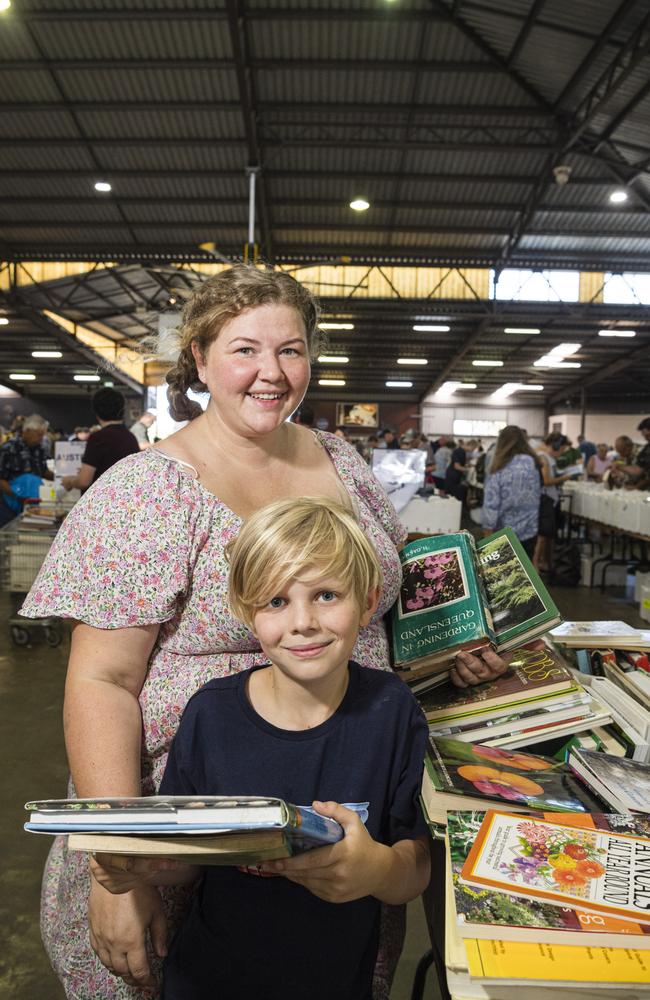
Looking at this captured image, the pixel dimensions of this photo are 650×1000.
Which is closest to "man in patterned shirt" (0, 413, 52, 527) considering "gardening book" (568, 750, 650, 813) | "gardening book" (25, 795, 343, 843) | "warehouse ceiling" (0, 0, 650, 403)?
"warehouse ceiling" (0, 0, 650, 403)

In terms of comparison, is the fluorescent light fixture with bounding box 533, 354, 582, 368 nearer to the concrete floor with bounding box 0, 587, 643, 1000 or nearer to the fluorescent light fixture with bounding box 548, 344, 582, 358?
the fluorescent light fixture with bounding box 548, 344, 582, 358

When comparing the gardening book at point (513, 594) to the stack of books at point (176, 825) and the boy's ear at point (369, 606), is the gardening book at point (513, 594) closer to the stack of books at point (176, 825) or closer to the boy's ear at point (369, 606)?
the boy's ear at point (369, 606)

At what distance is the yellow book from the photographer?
796mm

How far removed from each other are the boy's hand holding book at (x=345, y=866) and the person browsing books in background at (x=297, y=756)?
0.03 metres

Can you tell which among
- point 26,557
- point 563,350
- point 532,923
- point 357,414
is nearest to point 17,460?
point 26,557

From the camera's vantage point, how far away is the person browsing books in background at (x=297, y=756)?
1.07 metres

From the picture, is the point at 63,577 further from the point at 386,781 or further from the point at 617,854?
the point at 617,854

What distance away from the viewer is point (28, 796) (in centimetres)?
318

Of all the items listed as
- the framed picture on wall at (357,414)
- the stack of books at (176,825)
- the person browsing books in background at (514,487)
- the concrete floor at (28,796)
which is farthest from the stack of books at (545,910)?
the framed picture on wall at (357,414)

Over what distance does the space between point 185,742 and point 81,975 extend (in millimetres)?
535

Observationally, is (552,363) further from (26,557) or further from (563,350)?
(26,557)

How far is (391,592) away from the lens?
A: 1556 mm

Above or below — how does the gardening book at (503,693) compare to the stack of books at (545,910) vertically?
above

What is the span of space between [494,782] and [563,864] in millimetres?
230
